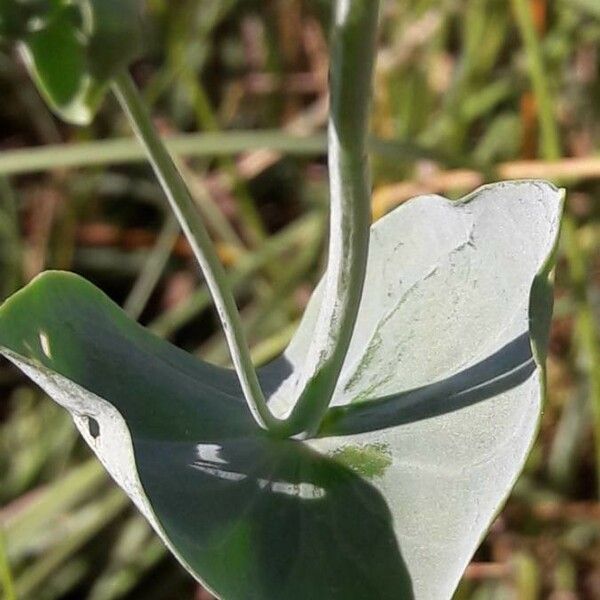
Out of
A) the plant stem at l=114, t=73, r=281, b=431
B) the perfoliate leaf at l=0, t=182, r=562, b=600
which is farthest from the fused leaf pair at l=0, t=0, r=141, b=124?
the perfoliate leaf at l=0, t=182, r=562, b=600

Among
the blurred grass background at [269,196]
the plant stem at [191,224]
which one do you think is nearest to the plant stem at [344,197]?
the plant stem at [191,224]

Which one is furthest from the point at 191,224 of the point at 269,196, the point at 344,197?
the point at 269,196

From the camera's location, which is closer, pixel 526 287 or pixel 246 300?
pixel 526 287

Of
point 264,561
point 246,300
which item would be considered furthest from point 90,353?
point 246,300

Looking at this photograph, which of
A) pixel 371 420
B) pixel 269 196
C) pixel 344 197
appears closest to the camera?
pixel 344 197

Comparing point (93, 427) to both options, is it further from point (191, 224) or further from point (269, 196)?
point (269, 196)

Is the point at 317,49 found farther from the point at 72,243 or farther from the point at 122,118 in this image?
the point at 72,243

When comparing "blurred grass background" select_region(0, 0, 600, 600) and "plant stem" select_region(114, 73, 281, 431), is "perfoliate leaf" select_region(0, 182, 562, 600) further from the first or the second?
"blurred grass background" select_region(0, 0, 600, 600)
